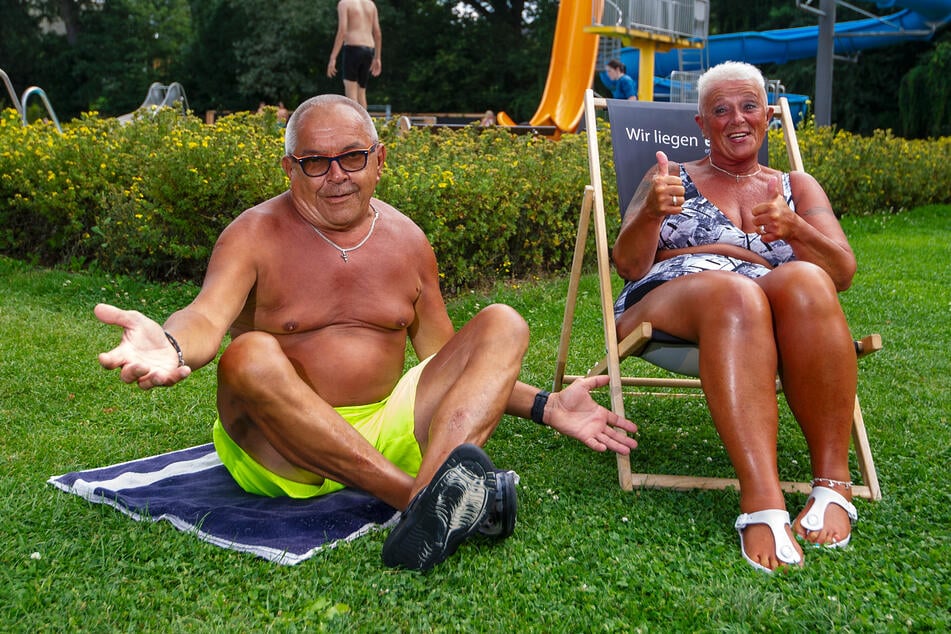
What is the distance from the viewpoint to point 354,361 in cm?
296

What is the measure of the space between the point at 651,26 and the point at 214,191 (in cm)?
1104

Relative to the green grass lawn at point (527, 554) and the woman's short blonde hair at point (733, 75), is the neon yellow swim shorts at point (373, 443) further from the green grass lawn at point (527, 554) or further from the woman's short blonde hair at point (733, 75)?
the woman's short blonde hair at point (733, 75)

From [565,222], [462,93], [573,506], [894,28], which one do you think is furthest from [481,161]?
[462,93]

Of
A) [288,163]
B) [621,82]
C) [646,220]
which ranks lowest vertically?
[646,220]

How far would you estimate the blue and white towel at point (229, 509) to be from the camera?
265 cm

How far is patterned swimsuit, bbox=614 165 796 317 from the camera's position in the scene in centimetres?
337

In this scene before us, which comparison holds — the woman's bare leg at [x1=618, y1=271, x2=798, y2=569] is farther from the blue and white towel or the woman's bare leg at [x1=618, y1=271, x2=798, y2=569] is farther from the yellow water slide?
the yellow water slide

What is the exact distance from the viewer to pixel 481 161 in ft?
22.2

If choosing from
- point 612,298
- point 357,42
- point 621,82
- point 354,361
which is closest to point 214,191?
point 612,298

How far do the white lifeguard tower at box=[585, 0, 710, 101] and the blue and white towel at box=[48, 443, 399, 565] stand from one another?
12.1 meters

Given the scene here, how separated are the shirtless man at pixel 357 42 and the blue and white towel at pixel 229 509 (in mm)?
7535

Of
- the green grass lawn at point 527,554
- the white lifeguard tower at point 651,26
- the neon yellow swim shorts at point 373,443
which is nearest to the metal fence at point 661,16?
the white lifeguard tower at point 651,26

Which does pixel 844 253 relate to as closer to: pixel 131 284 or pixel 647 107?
pixel 647 107

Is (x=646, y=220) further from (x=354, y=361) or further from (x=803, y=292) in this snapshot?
(x=354, y=361)
